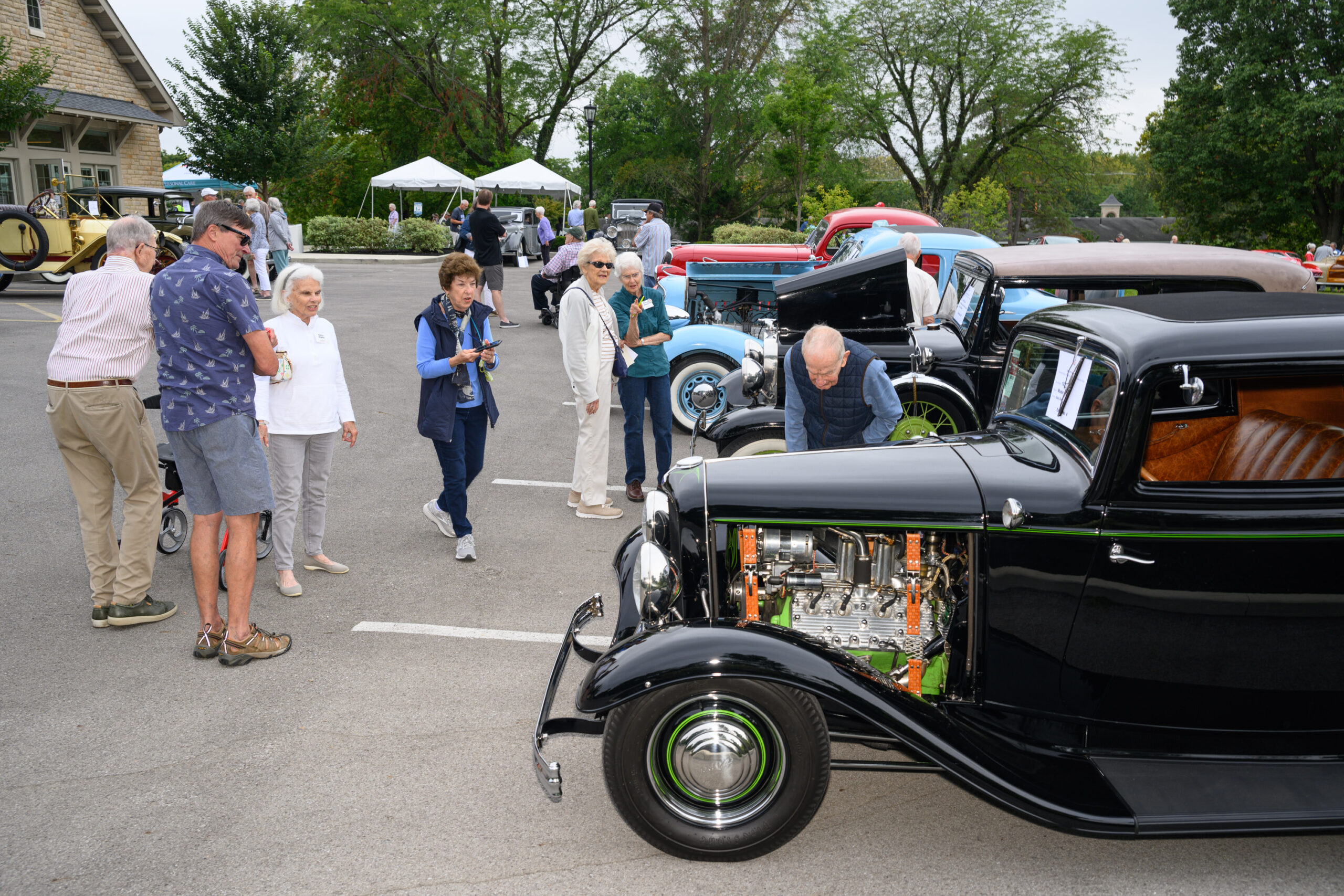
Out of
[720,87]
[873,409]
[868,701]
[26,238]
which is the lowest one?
[868,701]

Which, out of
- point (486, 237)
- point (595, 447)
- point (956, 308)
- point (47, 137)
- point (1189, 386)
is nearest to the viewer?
point (1189, 386)

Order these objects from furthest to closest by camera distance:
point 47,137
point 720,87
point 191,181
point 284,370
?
point 720,87
point 191,181
point 47,137
point 284,370

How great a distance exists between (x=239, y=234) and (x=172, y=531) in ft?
7.85

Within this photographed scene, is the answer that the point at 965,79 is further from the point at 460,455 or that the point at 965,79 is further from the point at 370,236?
the point at 460,455

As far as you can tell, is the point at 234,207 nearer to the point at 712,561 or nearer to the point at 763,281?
the point at 712,561

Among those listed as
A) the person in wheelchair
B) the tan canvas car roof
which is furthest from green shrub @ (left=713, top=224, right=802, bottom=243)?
the tan canvas car roof

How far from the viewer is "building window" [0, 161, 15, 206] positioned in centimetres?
2323

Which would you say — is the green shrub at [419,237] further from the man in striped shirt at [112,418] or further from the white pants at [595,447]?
the man in striped shirt at [112,418]

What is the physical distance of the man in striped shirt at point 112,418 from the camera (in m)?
4.63

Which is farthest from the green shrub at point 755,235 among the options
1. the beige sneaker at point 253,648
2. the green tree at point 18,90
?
the beige sneaker at point 253,648

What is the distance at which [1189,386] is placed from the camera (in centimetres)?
319

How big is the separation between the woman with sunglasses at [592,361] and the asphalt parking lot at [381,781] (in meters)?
0.83

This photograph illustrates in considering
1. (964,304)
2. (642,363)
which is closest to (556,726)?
(642,363)

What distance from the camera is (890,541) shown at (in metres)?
3.51
